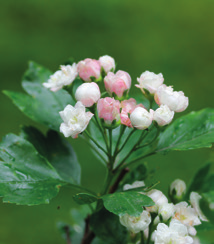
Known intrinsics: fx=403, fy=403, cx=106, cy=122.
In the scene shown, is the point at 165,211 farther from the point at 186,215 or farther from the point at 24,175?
the point at 24,175

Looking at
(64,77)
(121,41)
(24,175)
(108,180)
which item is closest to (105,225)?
(108,180)

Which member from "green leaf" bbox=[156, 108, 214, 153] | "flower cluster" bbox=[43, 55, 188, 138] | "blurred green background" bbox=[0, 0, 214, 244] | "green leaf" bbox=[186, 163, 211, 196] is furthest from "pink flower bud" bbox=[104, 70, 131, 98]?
"blurred green background" bbox=[0, 0, 214, 244]

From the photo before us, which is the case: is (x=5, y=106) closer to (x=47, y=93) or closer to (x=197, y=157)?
(x=197, y=157)

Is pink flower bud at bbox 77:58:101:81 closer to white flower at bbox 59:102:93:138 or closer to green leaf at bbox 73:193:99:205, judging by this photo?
white flower at bbox 59:102:93:138

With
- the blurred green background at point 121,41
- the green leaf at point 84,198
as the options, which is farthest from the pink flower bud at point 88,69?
the blurred green background at point 121,41

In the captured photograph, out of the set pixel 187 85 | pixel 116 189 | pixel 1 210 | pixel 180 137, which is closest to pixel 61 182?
pixel 116 189

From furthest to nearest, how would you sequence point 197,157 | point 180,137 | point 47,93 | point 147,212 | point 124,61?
point 124,61 → point 197,157 → point 47,93 → point 180,137 → point 147,212

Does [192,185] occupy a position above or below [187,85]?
below
